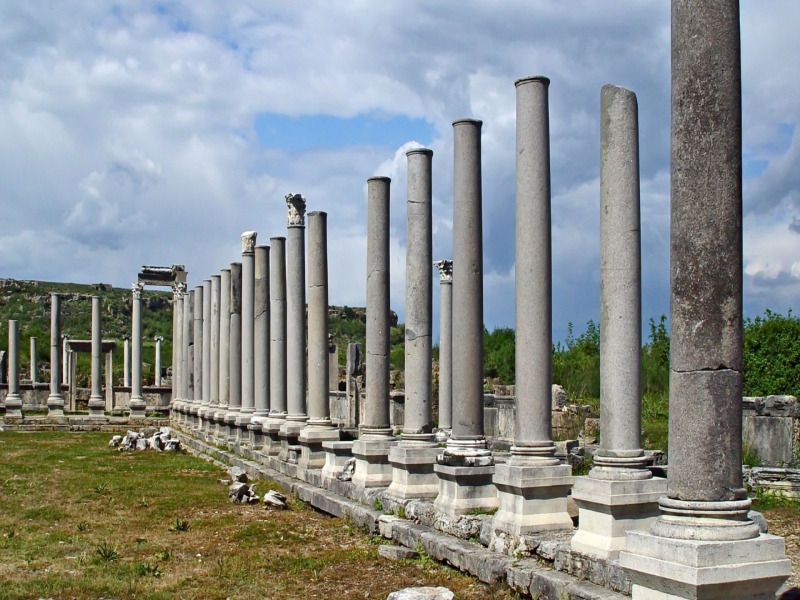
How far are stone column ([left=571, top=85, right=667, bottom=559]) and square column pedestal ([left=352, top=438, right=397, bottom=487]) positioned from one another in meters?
5.30

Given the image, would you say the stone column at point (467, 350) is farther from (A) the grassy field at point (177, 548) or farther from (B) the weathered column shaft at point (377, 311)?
(B) the weathered column shaft at point (377, 311)

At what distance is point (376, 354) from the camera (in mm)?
14672

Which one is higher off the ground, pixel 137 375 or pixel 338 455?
pixel 137 375

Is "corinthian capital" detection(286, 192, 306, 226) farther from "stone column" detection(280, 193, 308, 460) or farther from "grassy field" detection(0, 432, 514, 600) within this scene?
"grassy field" detection(0, 432, 514, 600)

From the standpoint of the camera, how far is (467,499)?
35.8 feet

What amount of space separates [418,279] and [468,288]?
6.26 feet

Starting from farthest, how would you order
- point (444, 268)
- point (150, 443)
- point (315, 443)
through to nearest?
point (150, 443)
point (444, 268)
point (315, 443)

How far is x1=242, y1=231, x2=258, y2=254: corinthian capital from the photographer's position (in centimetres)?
2466

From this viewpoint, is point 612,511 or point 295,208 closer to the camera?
point 612,511

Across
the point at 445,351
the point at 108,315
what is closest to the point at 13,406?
the point at 445,351

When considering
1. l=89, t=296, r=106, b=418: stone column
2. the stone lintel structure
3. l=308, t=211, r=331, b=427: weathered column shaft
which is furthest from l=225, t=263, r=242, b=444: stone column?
l=89, t=296, r=106, b=418: stone column

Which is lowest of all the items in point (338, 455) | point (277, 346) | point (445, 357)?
point (338, 455)

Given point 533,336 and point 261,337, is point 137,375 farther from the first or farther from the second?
point 533,336

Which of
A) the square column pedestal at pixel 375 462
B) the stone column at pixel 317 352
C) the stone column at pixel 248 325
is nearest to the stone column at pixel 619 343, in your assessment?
the square column pedestal at pixel 375 462
